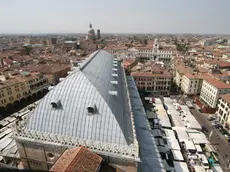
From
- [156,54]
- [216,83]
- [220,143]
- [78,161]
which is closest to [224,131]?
[220,143]

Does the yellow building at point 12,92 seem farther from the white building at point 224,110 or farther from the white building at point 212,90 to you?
the white building at point 212,90

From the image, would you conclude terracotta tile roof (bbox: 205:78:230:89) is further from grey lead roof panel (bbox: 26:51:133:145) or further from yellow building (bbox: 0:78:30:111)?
yellow building (bbox: 0:78:30:111)

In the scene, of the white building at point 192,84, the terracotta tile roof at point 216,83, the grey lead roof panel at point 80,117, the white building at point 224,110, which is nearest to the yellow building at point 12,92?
the grey lead roof panel at point 80,117

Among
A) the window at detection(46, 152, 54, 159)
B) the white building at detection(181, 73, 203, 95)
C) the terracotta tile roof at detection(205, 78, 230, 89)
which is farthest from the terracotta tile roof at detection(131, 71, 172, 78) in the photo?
the window at detection(46, 152, 54, 159)

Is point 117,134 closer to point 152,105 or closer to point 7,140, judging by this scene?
point 7,140

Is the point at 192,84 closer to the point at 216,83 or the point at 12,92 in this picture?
the point at 216,83

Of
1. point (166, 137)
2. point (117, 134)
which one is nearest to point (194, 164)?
point (166, 137)
